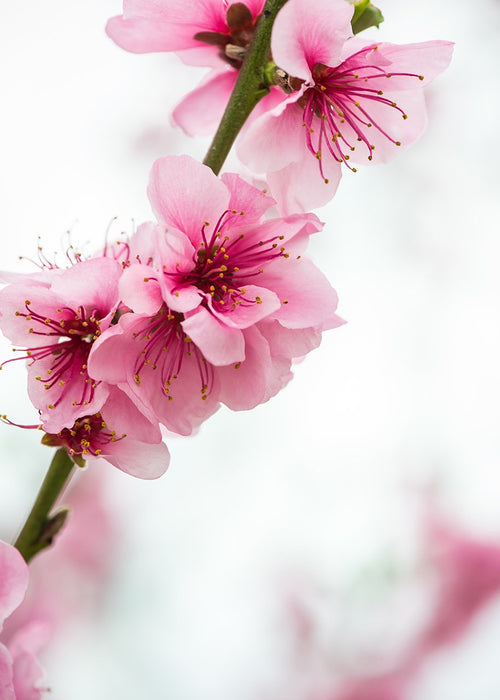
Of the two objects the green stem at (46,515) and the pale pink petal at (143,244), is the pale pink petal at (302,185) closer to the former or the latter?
the pale pink petal at (143,244)

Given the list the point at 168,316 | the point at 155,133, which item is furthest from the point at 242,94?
the point at 155,133

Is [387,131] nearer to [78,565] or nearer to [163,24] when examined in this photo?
[163,24]

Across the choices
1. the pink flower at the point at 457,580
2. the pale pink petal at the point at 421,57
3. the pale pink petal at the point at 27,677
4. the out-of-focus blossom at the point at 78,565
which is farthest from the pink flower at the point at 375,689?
the pale pink petal at the point at 421,57

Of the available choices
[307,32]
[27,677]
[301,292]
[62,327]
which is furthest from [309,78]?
[27,677]

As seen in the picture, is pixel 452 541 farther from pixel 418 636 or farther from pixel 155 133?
pixel 155 133

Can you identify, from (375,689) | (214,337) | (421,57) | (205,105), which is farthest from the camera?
(375,689)

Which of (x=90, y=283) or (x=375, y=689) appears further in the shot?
(x=375, y=689)
